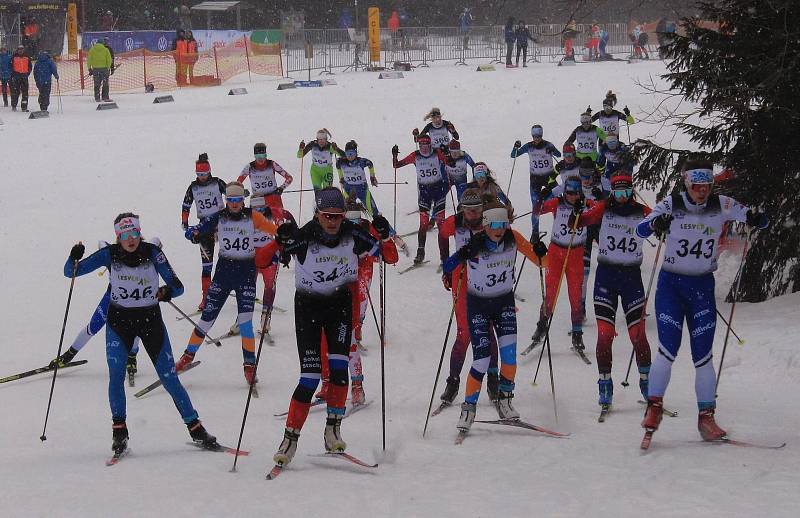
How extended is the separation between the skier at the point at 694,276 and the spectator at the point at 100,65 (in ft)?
80.7

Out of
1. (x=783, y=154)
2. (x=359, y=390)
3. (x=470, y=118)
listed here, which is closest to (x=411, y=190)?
(x=470, y=118)

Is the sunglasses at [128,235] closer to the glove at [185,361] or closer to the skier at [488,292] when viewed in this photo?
the skier at [488,292]

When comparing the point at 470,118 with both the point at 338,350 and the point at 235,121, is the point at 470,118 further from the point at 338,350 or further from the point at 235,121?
the point at 338,350

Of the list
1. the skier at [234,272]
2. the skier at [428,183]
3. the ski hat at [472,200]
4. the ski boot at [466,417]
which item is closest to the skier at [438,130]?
the skier at [428,183]

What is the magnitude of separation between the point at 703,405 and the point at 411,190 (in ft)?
45.5

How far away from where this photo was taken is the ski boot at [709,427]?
731 cm

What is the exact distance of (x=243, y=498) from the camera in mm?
6477

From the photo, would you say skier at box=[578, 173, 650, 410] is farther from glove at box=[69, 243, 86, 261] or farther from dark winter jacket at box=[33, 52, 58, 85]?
dark winter jacket at box=[33, 52, 58, 85]

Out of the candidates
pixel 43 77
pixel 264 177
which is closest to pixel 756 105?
pixel 264 177

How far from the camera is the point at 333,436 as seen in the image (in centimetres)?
727

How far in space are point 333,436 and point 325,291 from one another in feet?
3.59

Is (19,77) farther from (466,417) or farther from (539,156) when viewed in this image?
(466,417)

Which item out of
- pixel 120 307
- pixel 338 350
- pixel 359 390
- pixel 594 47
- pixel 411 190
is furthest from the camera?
pixel 594 47

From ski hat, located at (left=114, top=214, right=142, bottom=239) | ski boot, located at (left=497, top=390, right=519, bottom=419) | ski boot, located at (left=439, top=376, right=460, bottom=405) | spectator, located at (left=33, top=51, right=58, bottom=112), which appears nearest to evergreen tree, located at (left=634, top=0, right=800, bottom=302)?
ski boot, located at (left=439, top=376, right=460, bottom=405)
